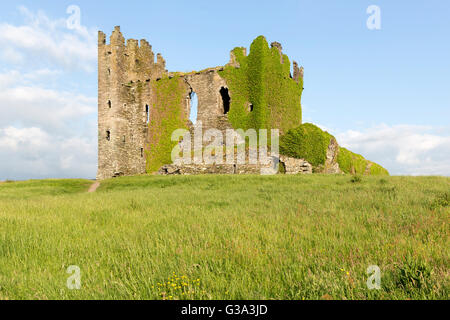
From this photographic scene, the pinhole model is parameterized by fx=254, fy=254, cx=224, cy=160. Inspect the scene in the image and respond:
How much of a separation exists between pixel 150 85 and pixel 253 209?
28.0 metres

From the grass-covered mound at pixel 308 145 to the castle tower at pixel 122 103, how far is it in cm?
1746

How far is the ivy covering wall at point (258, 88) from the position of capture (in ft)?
83.7

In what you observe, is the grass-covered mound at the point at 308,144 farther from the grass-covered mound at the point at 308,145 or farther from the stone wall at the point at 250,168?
the stone wall at the point at 250,168

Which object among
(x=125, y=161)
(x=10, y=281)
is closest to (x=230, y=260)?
(x=10, y=281)

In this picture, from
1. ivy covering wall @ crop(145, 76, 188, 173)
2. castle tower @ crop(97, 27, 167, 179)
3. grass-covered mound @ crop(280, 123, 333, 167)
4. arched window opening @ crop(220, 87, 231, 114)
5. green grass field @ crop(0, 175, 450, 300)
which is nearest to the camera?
green grass field @ crop(0, 175, 450, 300)

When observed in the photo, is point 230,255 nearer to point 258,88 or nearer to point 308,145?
point 308,145

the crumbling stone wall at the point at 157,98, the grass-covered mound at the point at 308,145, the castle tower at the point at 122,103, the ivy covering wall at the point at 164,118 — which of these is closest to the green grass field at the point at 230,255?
the grass-covered mound at the point at 308,145

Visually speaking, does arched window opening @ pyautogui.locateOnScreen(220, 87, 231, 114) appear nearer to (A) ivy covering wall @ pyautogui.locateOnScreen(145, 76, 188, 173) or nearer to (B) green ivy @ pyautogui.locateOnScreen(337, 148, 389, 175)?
(A) ivy covering wall @ pyautogui.locateOnScreen(145, 76, 188, 173)

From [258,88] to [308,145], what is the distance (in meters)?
7.56

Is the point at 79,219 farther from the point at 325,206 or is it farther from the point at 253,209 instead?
the point at 325,206

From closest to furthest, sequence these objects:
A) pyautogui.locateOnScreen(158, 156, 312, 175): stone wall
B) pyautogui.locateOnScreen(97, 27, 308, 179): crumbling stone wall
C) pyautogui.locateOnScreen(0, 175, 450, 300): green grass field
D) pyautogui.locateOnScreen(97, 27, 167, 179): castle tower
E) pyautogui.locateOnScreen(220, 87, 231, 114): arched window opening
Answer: pyautogui.locateOnScreen(0, 175, 450, 300): green grass field < pyautogui.locateOnScreen(158, 156, 312, 175): stone wall < pyautogui.locateOnScreen(97, 27, 308, 179): crumbling stone wall < pyautogui.locateOnScreen(220, 87, 231, 114): arched window opening < pyautogui.locateOnScreen(97, 27, 167, 179): castle tower

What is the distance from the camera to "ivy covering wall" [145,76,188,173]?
96.8ft

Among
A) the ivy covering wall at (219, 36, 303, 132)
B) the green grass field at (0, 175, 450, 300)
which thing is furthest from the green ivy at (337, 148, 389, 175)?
the green grass field at (0, 175, 450, 300)
